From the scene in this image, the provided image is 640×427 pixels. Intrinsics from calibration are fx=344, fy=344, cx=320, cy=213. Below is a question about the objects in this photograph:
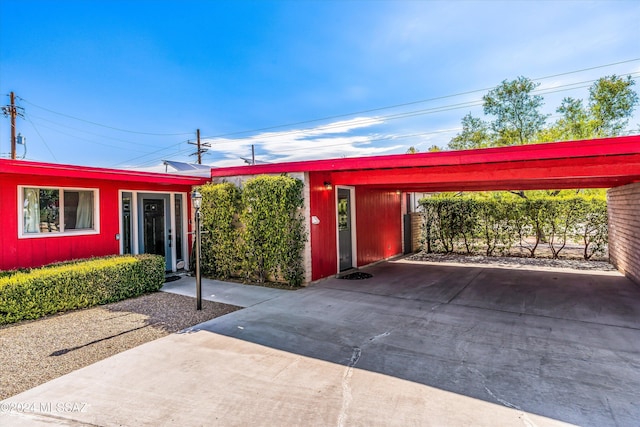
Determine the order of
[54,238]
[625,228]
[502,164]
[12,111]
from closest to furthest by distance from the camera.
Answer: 1. [502,164]
2. [54,238]
3. [625,228]
4. [12,111]

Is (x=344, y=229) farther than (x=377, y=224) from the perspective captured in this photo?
No

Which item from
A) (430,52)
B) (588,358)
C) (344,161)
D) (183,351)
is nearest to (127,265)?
(183,351)

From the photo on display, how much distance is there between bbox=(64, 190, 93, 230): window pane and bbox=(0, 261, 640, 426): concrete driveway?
3839 mm

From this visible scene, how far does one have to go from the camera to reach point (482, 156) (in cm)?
513

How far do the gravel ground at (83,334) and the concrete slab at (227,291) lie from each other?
31cm

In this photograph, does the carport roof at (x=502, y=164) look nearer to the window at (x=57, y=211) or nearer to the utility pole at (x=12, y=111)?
the window at (x=57, y=211)

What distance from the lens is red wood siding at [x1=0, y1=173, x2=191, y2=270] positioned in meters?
5.62

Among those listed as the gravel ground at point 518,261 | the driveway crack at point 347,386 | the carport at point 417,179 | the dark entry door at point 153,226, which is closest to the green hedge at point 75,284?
the dark entry door at point 153,226

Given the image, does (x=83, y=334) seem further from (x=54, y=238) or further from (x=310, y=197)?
(x=310, y=197)

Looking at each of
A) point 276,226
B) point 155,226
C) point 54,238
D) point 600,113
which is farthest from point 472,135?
point 54,238

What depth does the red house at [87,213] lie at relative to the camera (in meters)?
5.67

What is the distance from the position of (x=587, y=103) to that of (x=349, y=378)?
16415mm

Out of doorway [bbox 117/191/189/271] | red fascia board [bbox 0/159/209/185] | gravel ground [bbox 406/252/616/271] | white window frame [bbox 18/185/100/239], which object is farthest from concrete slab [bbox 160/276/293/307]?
gravel ground [bbox 406/252/616/271]

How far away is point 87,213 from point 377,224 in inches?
280
